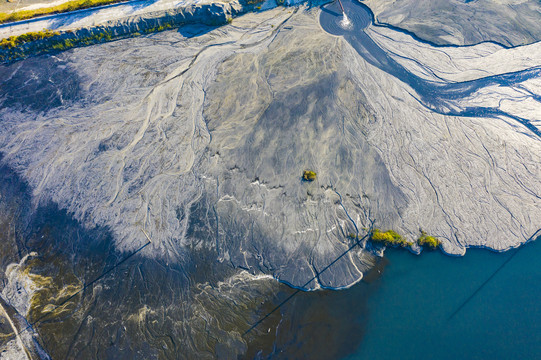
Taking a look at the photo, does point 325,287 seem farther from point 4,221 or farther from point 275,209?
point 4,221

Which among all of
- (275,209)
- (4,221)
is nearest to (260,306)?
(275,209)

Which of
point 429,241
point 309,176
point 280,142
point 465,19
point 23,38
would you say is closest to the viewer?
point 429,241

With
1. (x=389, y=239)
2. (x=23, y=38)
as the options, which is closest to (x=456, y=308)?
(x=389, y=239)

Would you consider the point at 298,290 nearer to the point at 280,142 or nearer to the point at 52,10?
the point at 280,142

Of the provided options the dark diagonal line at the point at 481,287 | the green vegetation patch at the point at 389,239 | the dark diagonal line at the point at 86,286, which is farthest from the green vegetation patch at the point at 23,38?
the dark diagonal line at the point at 481,287

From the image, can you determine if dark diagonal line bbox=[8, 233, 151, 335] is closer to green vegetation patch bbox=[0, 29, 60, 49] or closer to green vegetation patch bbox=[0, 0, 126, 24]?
green vegetation patch bbox=[0, 29, 60, 49]
